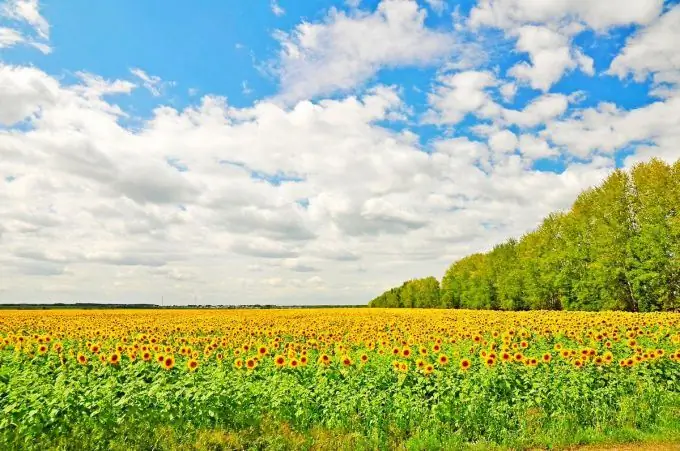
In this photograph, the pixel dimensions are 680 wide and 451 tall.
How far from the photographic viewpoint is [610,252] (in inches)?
1811

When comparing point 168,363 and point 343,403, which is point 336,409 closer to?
point 343,403

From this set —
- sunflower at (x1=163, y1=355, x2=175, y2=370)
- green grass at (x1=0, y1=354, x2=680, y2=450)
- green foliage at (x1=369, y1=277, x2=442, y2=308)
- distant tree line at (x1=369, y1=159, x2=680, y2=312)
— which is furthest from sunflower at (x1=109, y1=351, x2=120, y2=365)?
green foliage at (x1=369, y1=277, x2=442, y2=308)

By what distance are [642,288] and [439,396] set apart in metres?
42.3

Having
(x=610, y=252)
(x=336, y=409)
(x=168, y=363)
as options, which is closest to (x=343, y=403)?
(x=336, y=409)

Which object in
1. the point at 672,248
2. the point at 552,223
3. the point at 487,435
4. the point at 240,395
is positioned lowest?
the point at 487,435

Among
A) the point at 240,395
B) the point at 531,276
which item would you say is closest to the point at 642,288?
the point at 531,276

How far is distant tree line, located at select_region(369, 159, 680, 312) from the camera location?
42219 millimetres

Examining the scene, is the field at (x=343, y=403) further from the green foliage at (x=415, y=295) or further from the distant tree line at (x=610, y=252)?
the green foliage at (x=415, y=295)

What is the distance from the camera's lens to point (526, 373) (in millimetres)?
10234

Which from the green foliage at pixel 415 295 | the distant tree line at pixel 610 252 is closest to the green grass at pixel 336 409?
the distant tree line at pixel 610 252

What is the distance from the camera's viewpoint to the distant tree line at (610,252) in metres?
42.2

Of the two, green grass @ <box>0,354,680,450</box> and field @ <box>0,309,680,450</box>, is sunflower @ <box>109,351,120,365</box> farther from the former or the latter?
green grass @ <box>0,354,680,450</box>

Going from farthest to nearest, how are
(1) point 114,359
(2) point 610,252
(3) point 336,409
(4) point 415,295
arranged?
(4) point 415,295, (2) point 610,252, (1) point 114,359, (3) point 336,409

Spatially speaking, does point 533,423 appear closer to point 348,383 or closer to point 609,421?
point 609,421
